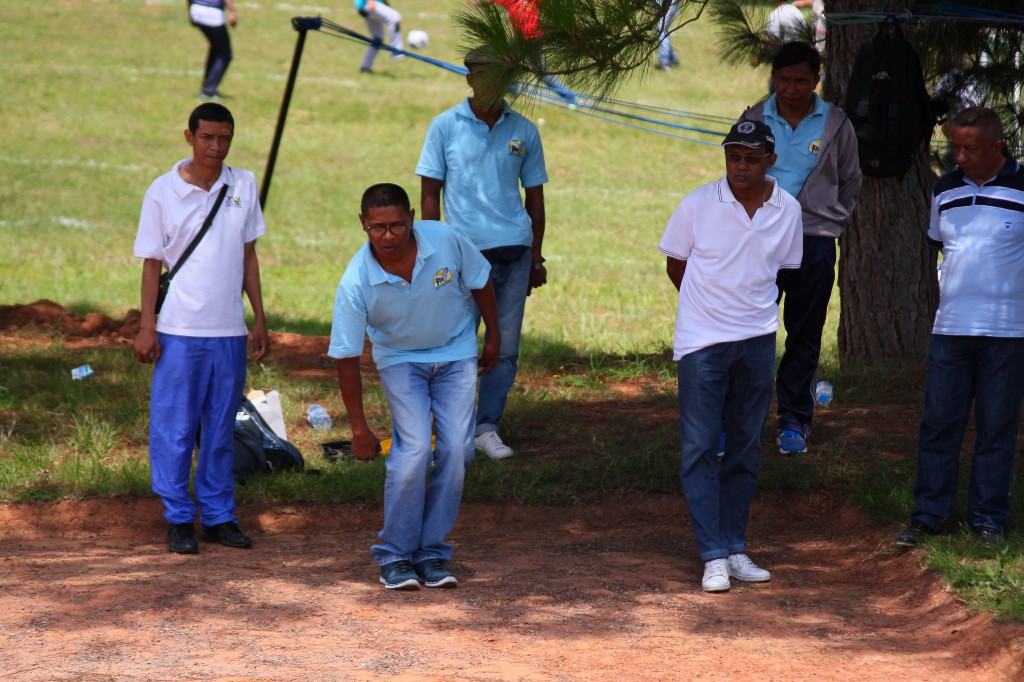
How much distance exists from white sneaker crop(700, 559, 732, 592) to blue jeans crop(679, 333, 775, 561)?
0.03 meters

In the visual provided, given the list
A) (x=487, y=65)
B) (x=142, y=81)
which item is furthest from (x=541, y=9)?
(x=142, y=81)

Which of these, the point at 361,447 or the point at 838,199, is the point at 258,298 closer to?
the point at 361,447

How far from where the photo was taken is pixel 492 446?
682 cm

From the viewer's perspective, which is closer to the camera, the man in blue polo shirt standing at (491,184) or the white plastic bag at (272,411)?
the man in blue polo shirt standing at (491,184)

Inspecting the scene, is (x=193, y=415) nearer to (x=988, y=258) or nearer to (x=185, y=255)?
(x=185, y=255)

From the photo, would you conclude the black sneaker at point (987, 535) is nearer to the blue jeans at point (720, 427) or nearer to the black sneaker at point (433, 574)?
the blue jeans at point (720, 427)

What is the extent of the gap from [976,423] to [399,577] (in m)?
2.40

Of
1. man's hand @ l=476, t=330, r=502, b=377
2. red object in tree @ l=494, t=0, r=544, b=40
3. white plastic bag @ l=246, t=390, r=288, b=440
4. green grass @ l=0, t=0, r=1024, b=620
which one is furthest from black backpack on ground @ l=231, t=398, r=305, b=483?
red object in tree @ l=494, t=0, r=544, b=40

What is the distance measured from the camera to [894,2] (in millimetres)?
7320

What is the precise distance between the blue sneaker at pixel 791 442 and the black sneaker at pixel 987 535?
1.24 meters

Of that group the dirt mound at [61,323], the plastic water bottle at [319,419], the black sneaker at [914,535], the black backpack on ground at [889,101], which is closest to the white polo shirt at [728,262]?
the black sneaker at [914,535]

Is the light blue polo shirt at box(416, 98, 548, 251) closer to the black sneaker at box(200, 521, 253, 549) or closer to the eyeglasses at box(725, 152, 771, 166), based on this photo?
the eyeglasses at box(725, 152, 771, 166)

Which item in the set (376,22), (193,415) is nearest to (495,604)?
(193,415)

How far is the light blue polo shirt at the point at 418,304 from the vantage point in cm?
491
